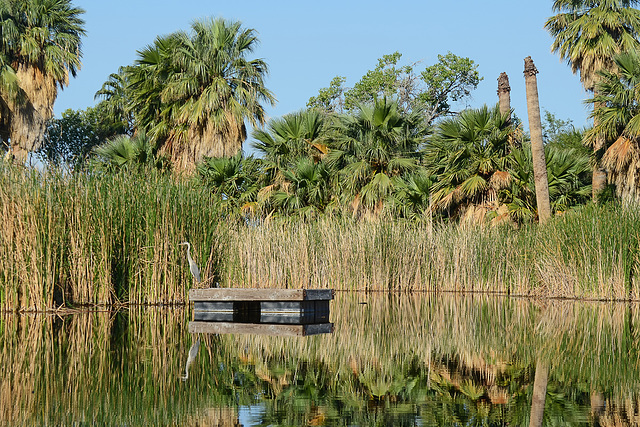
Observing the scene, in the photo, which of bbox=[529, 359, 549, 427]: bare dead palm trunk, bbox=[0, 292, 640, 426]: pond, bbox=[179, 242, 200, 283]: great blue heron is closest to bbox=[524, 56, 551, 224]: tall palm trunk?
bbox=[0, 292, 640, 426]: pond

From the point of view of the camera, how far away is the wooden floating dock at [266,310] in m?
10.4

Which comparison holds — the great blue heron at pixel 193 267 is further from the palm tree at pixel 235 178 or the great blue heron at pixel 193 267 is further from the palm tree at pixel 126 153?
the palm tree at pixel 126 153

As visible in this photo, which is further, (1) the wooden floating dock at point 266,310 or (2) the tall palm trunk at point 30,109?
(2) the tall palm trunk at point 30,109

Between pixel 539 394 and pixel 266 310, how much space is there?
251 inches

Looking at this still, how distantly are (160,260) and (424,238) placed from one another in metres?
7.70

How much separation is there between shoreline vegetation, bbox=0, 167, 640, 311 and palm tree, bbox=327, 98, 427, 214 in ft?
4.20

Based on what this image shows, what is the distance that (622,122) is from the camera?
2059 cm

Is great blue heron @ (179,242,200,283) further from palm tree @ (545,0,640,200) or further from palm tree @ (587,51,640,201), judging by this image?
palm tree @ (545,0,640,200)

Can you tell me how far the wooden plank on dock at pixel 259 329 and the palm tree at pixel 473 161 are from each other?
1079cm

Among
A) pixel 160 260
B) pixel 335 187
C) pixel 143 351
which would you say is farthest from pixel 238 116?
pixel 143 351

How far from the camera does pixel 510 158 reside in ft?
68.2

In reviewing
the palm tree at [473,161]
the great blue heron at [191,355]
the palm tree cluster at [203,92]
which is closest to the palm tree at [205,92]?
the palm tree cluster at [203,92]

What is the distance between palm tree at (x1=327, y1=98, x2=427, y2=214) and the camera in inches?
840

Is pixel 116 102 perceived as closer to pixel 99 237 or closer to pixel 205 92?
pixel 205 92
